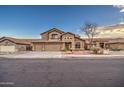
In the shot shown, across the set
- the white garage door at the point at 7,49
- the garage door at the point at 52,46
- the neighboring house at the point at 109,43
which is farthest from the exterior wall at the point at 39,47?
the neighboring house at the point at 109,43

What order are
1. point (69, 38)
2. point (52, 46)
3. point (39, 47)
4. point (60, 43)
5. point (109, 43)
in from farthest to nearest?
point (69, 38)
point (39, 47)
point (109, 43)
point (60, 43)
point (52, 46)

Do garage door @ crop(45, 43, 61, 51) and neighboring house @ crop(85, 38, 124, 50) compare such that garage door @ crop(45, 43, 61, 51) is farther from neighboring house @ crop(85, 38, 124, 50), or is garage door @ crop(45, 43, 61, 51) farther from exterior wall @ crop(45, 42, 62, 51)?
neighboring house @ crop(85, 38, 124, 50)

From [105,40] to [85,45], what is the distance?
309 centimetres

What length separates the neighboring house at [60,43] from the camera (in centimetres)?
3067

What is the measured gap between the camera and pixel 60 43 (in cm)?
3086

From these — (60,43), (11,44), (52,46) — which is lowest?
(52,46)

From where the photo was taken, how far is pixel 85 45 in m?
31.2

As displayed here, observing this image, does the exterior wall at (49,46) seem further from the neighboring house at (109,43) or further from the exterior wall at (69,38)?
the neighboring house at (109,43)

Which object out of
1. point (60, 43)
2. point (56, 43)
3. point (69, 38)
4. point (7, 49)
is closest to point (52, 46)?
point (56, 43)

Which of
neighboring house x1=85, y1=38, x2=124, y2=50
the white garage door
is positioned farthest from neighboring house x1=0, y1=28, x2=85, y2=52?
the white garage door

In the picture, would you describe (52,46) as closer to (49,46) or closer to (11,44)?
(49,46)

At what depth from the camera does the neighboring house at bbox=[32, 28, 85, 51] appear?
1208 inches

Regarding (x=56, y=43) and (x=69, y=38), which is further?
(x=69, y=38)
